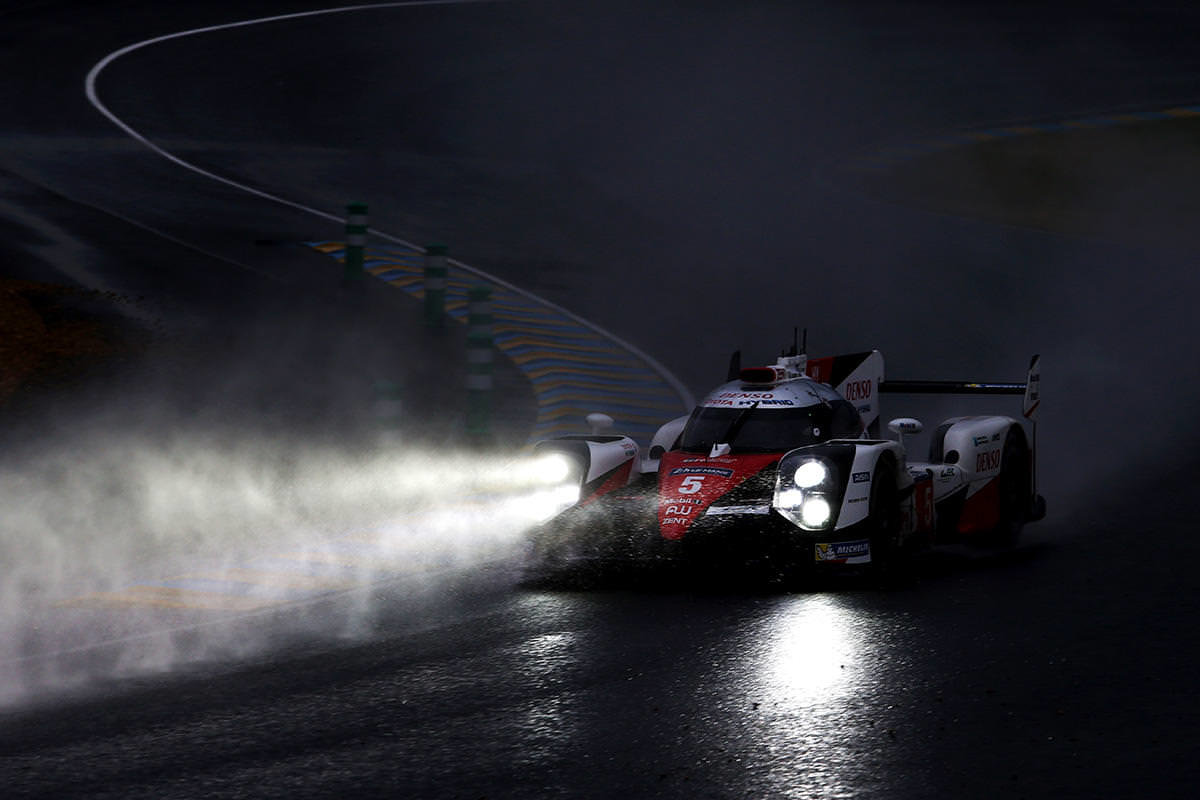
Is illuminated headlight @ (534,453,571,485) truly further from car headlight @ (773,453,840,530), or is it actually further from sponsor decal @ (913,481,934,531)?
sponsor decal @ (913,481,934,531)

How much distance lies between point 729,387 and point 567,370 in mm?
6128

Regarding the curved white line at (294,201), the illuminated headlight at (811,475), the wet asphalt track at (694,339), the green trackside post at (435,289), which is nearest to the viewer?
the wet asphalt track at (694,339)

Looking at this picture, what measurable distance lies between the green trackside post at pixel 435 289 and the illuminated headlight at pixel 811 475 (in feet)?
27.5

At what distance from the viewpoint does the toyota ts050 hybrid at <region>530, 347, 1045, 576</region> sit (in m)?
9.77

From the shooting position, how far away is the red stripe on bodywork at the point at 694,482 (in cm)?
988

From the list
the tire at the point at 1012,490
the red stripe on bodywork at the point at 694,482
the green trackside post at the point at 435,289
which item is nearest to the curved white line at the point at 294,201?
the green trackside post at the point at 435,289

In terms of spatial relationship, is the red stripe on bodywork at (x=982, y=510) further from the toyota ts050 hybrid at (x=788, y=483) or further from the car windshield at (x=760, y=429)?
the car windshield at (x=760, y=429)

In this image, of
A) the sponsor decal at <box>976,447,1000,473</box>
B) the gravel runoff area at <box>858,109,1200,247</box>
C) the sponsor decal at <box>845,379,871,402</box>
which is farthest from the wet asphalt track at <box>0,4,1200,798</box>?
the sponsor decal at <box>845,379,871,402</box>

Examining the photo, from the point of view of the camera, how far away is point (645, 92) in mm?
32594

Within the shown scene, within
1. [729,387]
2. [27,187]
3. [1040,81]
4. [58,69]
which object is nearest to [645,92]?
[1040,81]

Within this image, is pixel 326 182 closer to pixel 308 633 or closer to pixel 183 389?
pixel 183 389

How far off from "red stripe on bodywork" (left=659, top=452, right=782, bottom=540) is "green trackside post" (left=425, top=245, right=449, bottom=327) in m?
7.61

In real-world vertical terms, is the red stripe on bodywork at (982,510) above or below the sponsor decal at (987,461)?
below

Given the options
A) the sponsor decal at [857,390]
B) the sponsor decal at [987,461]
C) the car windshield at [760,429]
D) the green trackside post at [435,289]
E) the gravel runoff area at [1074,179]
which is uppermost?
the gravel runoff area at [1074,179]
